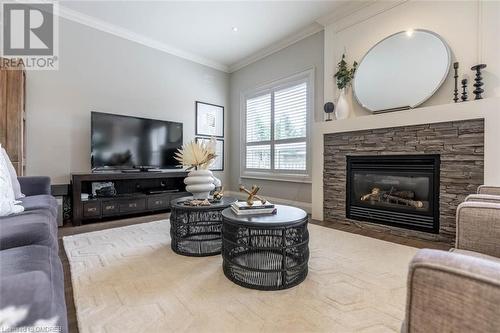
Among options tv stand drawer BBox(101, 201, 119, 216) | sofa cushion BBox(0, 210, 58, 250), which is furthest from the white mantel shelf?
sofa cushion BBox(0, 210, 58, 250)

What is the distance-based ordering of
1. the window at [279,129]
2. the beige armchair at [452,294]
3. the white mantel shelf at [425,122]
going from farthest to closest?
the window at [279,129]
the white mantel shelf at [425,122]
the beige armchair at [452,294]

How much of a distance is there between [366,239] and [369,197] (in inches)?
26.1

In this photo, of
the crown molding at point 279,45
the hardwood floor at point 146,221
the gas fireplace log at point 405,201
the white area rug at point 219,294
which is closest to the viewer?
the white area rug at point 219,294

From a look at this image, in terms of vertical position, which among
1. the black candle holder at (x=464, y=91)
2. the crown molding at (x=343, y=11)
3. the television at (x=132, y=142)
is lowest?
the television at (x=132, y=142)

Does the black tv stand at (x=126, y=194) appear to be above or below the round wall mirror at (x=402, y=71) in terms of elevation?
below


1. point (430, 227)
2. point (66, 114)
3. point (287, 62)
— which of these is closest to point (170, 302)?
point (430, 227)

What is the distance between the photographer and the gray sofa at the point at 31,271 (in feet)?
1.74

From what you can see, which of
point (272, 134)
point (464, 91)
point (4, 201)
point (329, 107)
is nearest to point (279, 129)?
point (272, 134)

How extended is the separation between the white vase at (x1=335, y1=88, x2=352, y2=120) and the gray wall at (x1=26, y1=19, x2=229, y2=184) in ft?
8.89

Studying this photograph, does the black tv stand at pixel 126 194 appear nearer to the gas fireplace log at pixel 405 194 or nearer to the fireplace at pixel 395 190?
the fireplace at pixel 395 190

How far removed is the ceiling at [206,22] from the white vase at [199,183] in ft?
7.38

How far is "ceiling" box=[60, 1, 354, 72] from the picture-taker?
3.17m

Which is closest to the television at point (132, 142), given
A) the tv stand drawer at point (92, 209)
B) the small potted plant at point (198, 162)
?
the tv stand drawer at point (92, 209)

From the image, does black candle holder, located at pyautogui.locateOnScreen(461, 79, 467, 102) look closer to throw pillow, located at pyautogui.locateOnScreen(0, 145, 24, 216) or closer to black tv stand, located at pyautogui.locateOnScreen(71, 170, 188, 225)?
black tv stand, located at pyautogui.locateOnScreen(71, 170, 188, 225)
